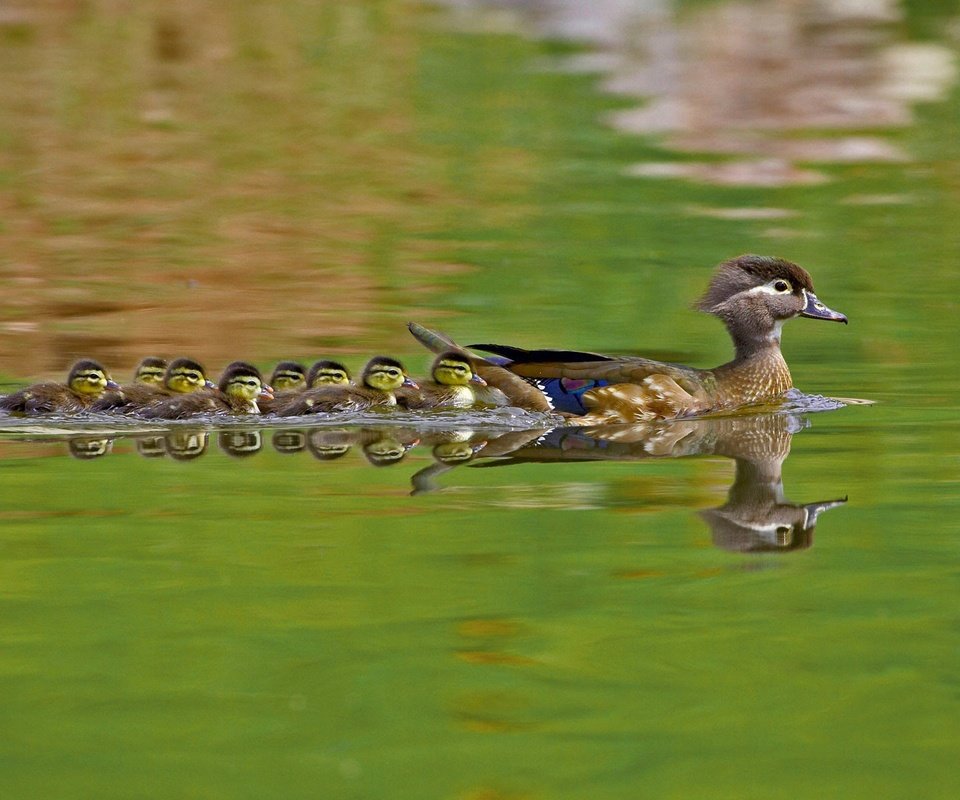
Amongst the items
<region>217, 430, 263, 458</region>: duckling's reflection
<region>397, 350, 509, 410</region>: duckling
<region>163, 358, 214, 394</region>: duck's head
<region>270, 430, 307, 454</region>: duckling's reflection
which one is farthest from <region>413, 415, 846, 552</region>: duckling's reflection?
<region>163, 358, 214, 394</region>: duck's head

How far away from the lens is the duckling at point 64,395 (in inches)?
303

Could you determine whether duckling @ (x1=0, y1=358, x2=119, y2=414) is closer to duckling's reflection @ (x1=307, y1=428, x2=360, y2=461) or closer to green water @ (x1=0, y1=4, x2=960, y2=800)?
green water @ (x1=0, y1=4, x2=960, y2=800)

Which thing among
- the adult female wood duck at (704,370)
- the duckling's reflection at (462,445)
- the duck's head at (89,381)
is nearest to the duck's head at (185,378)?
the duck's head at (89,381)

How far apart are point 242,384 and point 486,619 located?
3272 mm

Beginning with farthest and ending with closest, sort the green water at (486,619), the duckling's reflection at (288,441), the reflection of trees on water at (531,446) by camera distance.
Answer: the duckling's reflection at (288,441)
the reflection of trees on water at (531,446)
the green water at (486,619)

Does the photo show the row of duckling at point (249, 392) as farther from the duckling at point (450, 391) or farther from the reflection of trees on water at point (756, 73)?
the reflection of trees on water at point (756, 73)

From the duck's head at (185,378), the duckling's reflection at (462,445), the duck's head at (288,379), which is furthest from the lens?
the duck's head at (288,379)

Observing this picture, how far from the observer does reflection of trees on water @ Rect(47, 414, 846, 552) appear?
659cm

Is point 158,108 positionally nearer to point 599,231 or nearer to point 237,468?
point 599,231

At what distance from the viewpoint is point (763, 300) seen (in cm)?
866

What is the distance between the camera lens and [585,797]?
3670 millimetres

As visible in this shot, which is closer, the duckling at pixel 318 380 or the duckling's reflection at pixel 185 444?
the duckling's reflection at pixel 185 444

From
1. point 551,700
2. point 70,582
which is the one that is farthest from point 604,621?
point 70,582

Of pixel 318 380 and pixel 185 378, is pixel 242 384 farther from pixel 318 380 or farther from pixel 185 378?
pixel 318 380
